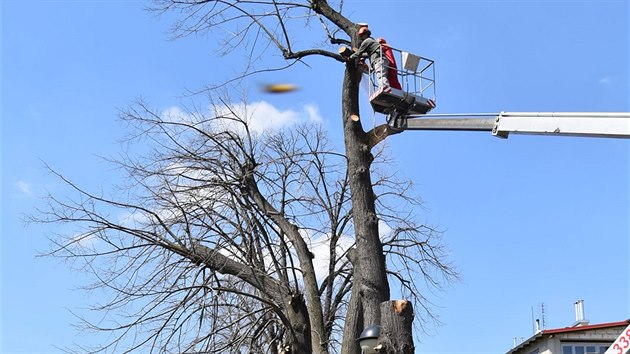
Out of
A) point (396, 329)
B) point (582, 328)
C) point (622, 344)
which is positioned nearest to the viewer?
point (396, 329)

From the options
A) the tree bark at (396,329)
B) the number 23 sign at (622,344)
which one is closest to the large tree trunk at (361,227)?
the tree bark at (396,329)

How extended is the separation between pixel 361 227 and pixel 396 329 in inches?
96.8

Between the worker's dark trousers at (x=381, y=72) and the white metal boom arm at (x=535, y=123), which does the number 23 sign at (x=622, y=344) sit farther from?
the worker's dark trousers at (x=381, y=72)

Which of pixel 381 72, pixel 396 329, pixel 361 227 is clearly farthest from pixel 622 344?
pixel 381 72

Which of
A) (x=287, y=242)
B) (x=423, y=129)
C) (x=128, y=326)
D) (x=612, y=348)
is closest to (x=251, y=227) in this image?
(x=287, y=242)

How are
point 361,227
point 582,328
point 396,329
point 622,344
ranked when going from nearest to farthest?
1. point 396,329
2. point 622,344
3. point 361,227
4. point 582,328

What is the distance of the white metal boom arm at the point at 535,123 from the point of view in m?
9.32

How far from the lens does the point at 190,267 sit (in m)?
13.2

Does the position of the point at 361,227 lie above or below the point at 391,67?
below

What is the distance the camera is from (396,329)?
382 inches

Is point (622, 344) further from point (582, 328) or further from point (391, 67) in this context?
point (582, 328)

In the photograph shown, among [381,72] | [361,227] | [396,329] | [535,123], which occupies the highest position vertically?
[381,72]

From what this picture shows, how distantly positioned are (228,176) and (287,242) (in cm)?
149

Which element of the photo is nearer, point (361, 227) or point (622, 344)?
point (622, 344)
